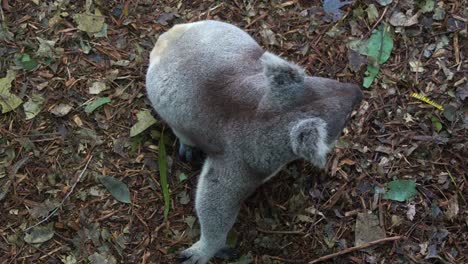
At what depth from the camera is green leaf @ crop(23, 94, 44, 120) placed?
4.52 m

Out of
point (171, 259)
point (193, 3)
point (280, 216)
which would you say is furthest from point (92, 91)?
point (280, 216)

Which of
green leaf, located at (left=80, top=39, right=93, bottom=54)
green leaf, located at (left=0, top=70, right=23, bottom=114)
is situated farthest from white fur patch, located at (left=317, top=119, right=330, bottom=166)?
green leaf, located at (left=0, top=70, right=23, bottom=114)

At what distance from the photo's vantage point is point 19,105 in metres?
4.54

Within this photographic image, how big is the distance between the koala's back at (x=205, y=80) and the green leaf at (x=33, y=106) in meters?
1.06

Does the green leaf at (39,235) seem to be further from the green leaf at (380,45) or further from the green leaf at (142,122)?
the green leaf at (380,45)

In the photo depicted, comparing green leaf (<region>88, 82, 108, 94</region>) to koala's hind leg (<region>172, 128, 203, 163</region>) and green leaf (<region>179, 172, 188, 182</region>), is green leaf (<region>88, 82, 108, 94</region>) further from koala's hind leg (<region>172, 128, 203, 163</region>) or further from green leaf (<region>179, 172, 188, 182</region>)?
green leaf (<region>179, 172, 188, 182</region>)

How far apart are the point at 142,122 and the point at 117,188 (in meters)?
0.54

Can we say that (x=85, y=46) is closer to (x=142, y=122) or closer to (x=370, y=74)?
(x=142, y=122)

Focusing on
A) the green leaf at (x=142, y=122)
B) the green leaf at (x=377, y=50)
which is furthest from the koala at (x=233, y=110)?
the green leaf at (x=377, y=50)

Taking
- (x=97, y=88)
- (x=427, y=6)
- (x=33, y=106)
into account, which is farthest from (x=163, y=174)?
(x=427, y=6)

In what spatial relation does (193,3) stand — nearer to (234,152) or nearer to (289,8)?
(289,8)

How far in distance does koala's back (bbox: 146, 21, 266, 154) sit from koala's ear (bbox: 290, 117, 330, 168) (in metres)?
0.35

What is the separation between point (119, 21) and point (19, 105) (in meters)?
1.05

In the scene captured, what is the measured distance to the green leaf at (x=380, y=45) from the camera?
4.70 meters
